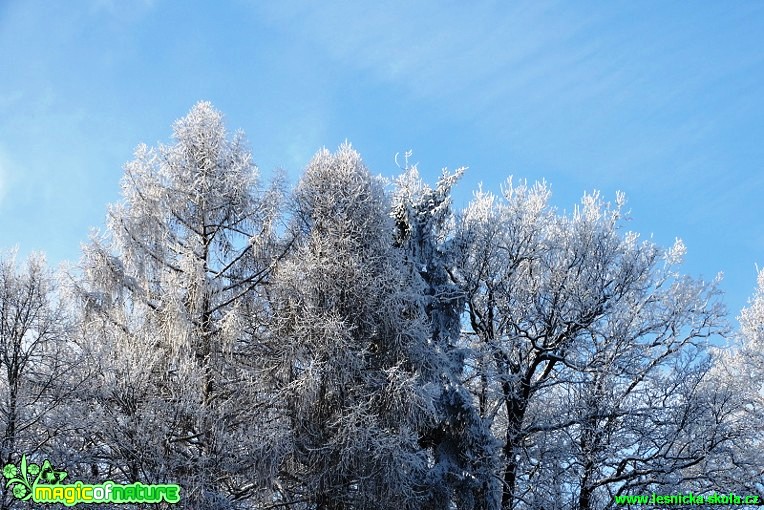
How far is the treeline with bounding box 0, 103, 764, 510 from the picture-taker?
13.0 metres

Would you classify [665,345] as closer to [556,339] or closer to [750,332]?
[556,339]

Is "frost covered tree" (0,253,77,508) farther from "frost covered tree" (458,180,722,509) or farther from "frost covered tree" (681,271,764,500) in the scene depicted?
"frost covered tree" (681,271,764,500)

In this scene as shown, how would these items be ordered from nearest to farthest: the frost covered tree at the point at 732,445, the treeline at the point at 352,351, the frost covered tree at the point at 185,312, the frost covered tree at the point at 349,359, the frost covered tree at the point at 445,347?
1. the frost covered tree at the point at 185,312
2. the treeline at the point at 352,351
3. the frost covered tree at the point at 349,359
4. the frost covered tree at the point at 445,347
5. the frost covered tree at the point at 732,445

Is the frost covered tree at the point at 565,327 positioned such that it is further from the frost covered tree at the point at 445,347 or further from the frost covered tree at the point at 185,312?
the frost covered tree at the point at 185,312

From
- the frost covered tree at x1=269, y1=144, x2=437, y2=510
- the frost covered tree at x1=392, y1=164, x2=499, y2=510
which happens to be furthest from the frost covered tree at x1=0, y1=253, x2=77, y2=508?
the frost covered tree at x1=392, y1=164, x2=499, y2=510

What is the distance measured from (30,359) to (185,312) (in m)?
2.69

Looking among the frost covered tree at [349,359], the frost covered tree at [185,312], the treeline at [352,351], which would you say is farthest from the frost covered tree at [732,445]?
the frost covered tree at [185,312]

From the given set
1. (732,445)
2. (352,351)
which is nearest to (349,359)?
(352,351)

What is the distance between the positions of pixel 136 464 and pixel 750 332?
1973cm

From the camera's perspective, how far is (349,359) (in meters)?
14.7

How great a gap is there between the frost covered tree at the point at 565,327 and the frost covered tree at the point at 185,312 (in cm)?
515

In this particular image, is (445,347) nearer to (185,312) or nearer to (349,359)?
(349,359)

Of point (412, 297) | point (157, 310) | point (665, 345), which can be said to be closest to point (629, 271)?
point (665, 345)

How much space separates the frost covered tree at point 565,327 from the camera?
16.0m
